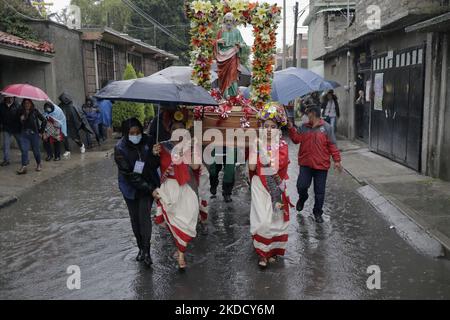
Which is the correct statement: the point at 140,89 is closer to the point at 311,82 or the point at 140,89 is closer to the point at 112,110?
the point at 311,82

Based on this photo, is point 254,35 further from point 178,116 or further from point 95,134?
point 95,134

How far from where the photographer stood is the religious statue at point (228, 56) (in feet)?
21.5

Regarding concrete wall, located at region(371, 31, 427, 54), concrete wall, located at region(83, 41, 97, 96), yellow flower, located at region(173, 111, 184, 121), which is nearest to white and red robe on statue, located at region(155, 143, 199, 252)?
yellow flower, located at region(173, 111, 184, 121)

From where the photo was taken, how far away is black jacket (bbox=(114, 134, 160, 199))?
16.6 feet

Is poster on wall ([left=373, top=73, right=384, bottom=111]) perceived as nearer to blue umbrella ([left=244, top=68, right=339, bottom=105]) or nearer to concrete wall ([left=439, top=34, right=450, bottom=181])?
concrete wall ([left=439, top=34, right=450, bottom=181])

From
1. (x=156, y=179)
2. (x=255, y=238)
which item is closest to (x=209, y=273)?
(x=255, y=238)

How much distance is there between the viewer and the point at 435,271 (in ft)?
16.6

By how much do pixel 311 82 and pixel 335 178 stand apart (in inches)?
145

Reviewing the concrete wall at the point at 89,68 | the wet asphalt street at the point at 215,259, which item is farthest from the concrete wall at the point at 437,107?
the concrete wall at the point at 89,68

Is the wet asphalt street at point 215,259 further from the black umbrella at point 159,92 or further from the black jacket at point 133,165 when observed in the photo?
the black umbrella at point 159,92

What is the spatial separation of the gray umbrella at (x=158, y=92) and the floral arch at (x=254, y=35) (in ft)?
3.32

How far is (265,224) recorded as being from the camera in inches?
203

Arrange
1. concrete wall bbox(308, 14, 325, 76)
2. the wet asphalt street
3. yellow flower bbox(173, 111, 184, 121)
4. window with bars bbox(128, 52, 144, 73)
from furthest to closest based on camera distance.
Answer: concrete wall bbox(308, 14, 325, 76) → window with bars bbox(128, 52, 144, 73) → yellow flower bbox(173, 111, 184, 121) → the wet asphalt street

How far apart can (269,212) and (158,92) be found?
68.5 inches
